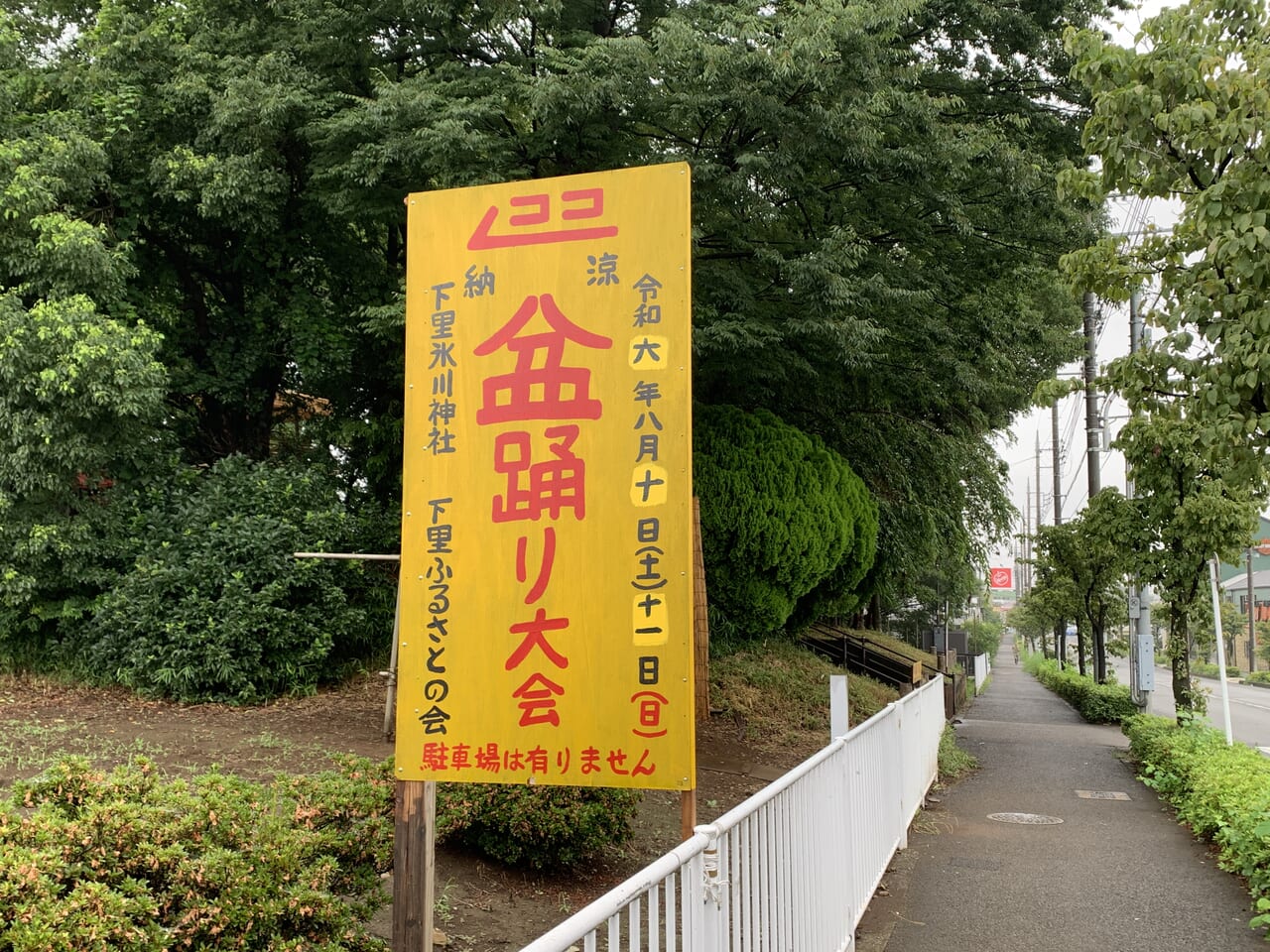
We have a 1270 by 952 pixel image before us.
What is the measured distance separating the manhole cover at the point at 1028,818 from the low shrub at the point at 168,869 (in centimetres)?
686

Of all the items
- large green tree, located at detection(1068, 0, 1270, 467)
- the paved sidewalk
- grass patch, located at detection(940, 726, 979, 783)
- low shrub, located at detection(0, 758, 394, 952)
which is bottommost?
grass patch, located at detection(940, 726, 979, 783)

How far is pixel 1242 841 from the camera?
691 cm

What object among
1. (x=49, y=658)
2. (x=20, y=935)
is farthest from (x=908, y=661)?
(x=20, y=935)

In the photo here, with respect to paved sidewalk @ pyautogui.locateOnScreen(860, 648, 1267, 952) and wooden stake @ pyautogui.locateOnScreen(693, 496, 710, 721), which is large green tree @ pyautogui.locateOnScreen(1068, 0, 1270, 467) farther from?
wooden stake @ pyautogui.locateOnScreen(693, 496, 710, 721)

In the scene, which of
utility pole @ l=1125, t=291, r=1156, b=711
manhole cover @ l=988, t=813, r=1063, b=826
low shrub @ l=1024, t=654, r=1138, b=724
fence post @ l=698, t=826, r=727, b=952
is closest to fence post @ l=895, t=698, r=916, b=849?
manhole cover @ l=988, t=813, r=1063, b=826

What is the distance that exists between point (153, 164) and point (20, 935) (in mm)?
10204

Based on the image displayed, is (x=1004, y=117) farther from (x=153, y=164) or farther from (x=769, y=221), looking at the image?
(x=153, y=164)

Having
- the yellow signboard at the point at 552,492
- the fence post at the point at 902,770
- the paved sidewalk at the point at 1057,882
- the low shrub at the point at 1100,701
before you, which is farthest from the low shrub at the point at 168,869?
the low shrub at the point at 1100,701

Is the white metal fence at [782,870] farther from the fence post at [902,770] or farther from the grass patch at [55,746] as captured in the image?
the grass patch at [55,746]

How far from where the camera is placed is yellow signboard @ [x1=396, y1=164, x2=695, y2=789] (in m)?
3.87

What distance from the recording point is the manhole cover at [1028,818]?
369 inches

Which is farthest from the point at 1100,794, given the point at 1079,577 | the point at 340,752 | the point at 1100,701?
the point at 1079,577

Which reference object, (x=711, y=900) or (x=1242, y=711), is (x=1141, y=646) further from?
(x=711, y=900)

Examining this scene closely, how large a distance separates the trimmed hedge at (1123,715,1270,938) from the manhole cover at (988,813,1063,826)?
3.73ft
